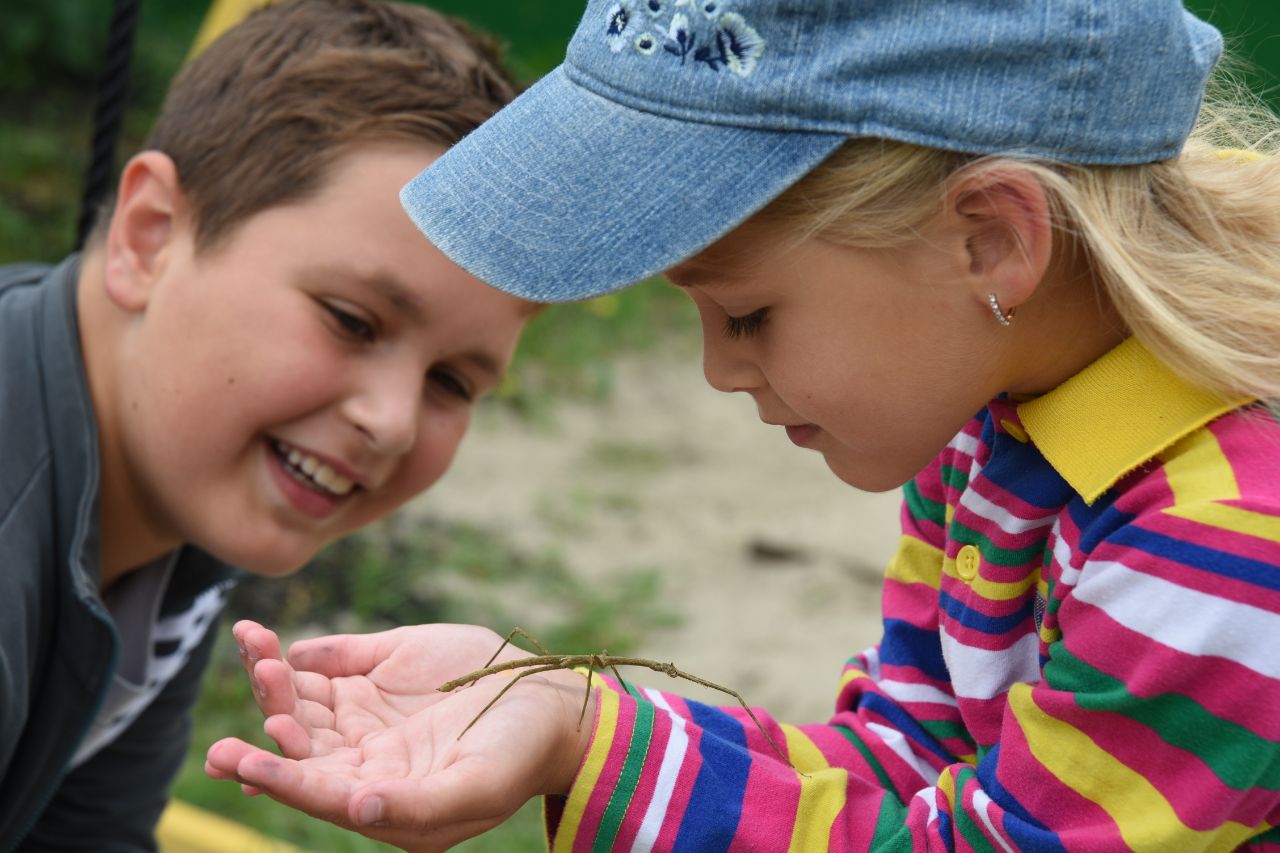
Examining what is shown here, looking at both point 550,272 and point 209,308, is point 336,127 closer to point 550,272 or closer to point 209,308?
point 209,308

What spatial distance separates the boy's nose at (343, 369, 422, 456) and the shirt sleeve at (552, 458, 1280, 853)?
0.67 m

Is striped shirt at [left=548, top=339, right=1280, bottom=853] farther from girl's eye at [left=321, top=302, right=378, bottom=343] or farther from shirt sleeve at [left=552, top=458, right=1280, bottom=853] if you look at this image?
girl's eye at [left=321, top=302, right=378, bottom=343]

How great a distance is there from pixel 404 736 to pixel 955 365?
25.2 inches

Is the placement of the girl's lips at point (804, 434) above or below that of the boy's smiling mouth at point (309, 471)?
above

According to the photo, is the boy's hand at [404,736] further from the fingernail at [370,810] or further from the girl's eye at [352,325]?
the girl's eye at [352,325]

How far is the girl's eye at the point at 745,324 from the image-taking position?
4.26 feet

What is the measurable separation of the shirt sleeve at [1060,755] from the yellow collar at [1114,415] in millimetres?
76

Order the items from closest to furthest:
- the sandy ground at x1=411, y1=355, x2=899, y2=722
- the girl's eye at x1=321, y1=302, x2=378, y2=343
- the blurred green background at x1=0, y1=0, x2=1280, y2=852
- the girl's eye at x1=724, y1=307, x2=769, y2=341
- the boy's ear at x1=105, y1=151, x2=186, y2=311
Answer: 1. the girl's eye at x1=724, y1=307, x2=769, y2=341
2. the girl's eye at x1=321, y1=302, x2=378, y2=343
3. the boy's ear at x1=105, y1=151, x2=186, y2=311
4. the blurred green background at x1=0, y1=0, x2=1280, y2=852
5. the sandy ground at x1=411, y1=355, x2=899, y2=722

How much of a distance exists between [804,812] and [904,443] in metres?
0.37

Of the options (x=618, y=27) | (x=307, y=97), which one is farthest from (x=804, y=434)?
(x=307, y=97)

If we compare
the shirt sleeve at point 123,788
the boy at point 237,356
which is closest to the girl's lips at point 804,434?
the boy at point 237,356

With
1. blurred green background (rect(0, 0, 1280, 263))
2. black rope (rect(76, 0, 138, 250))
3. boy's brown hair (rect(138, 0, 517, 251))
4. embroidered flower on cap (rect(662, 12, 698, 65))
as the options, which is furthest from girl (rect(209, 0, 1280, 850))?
blurred green background (rect(0, 0, 1280, 263))

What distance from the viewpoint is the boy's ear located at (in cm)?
212

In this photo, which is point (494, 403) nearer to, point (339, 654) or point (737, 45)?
point (339, 654)
